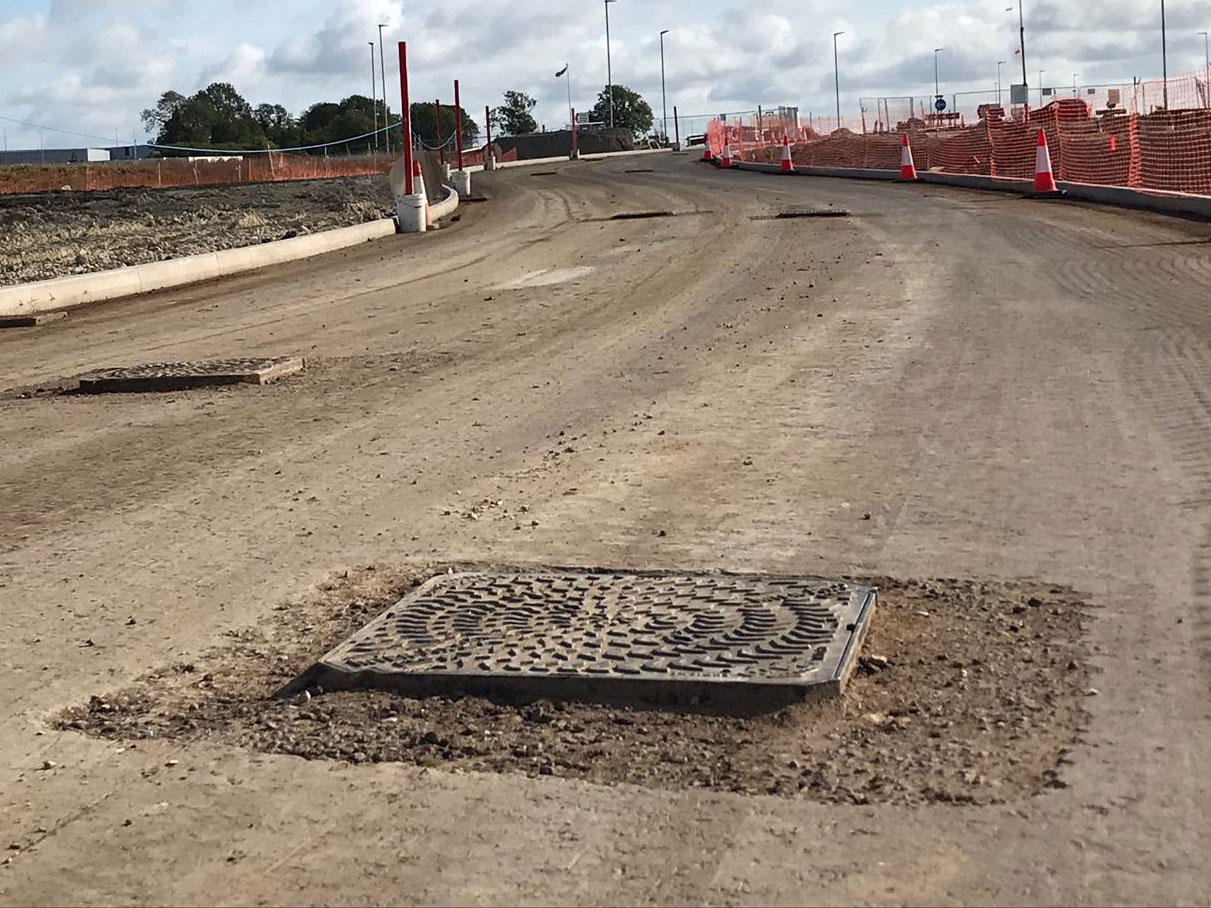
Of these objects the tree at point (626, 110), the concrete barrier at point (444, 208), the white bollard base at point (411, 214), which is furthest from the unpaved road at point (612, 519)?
the tree at point (626, 110)

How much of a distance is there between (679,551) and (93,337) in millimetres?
9314

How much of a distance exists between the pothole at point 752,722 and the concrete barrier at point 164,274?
1255 centimetres

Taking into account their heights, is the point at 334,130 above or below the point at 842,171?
above

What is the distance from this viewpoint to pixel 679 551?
226 inches

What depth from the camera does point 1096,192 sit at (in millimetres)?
23594

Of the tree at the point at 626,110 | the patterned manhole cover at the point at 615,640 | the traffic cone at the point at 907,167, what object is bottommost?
the patterned manhole cover at the point at 615,640

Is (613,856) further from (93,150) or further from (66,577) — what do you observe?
(93,150)

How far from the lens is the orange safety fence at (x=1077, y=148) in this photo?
2323 cm

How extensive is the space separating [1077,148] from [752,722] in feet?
82.5

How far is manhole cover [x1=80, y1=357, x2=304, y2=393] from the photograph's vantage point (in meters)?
10.2

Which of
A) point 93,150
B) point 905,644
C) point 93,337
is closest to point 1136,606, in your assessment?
point 905,644

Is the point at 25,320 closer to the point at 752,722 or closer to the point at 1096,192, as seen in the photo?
the point at 752,722

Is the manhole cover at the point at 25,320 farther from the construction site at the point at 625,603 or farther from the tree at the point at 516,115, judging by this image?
the tree at the point at 516,115

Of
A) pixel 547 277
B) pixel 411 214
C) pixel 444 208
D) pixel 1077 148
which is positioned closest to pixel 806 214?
pixel 411 214
